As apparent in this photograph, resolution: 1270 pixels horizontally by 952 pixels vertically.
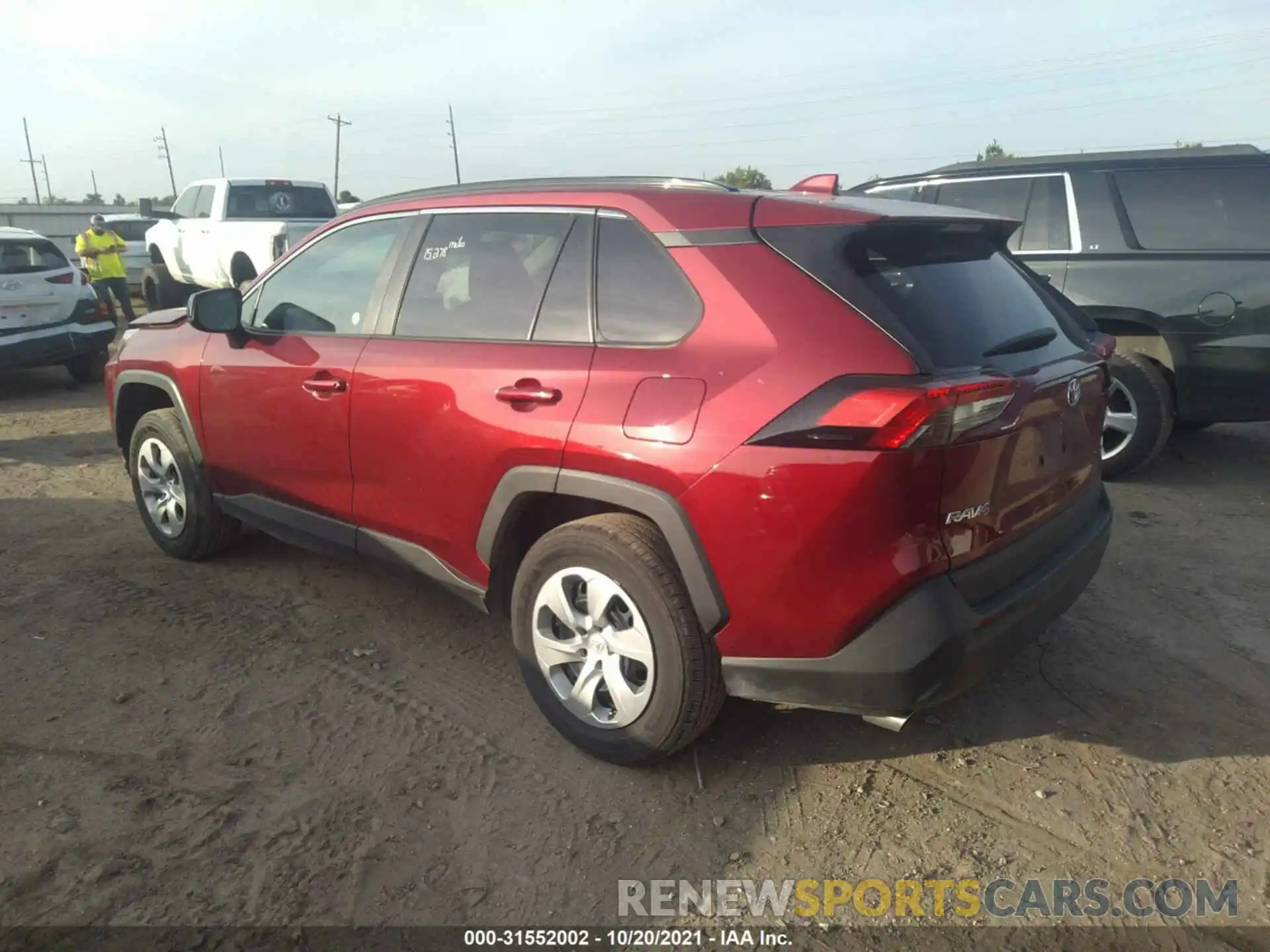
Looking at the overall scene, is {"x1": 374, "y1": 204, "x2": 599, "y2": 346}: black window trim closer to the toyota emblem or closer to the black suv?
the toyota emblem

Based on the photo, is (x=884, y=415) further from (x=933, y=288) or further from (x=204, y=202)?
(x=204, y=202)

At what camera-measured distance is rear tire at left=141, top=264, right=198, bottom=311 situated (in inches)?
561

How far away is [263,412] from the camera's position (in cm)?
395

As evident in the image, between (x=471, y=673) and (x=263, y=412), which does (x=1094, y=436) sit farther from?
(x=263, y=412)

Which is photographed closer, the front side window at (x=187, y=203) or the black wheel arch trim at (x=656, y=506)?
the black wheel arch trim at (x=656, y=506)

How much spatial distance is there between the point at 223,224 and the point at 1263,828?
13635 millimetres

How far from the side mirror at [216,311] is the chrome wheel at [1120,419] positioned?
4.96 m

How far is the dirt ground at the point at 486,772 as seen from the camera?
251cm

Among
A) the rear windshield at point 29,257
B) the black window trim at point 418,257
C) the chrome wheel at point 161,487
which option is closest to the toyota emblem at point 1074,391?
the black window trim at point 418,257

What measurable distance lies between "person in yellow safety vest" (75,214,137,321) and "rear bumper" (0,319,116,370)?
2.86m

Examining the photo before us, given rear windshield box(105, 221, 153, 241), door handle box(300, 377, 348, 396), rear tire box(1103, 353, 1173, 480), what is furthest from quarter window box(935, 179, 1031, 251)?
rear windshield box(105, 221, 153, 241)

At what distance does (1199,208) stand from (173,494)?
19.7 ft

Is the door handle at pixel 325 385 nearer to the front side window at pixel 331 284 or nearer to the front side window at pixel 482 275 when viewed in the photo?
the front side window at pixel 331 284

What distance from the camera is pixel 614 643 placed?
2838 mm
